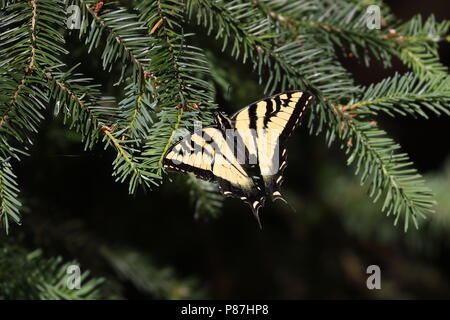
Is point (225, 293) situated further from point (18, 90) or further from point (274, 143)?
point (18, 90)

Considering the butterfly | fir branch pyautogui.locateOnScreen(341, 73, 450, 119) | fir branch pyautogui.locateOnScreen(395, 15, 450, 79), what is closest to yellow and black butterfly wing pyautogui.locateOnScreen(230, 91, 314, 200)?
the butterfly

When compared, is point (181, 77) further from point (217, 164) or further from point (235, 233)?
point (235, 233)

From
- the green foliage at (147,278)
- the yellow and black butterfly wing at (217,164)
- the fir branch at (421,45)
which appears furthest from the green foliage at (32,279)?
the fir branch at (421,45)

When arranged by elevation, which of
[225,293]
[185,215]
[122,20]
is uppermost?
[122,20]

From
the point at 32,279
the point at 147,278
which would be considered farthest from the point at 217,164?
the point at 147,278

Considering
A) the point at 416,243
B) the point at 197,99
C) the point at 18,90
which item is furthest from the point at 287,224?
the point at 18,90
